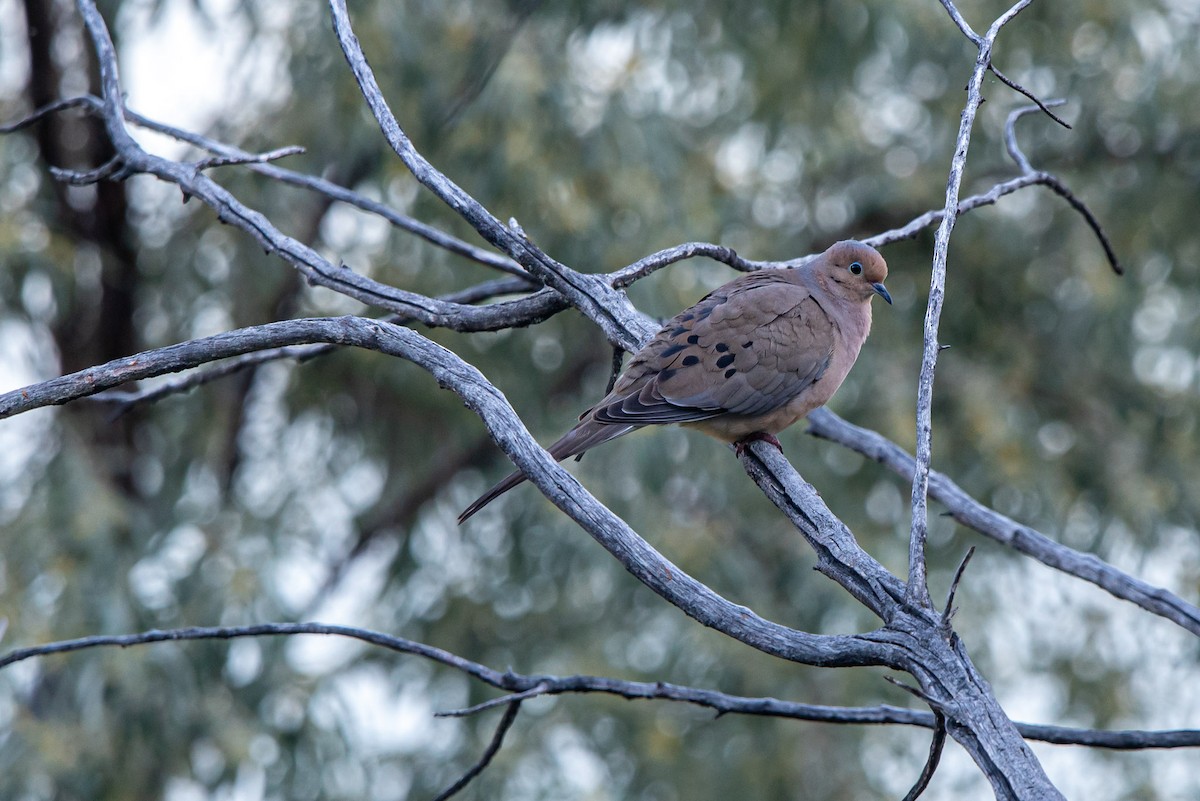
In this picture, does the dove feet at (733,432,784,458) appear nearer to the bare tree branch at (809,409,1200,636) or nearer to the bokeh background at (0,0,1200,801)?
the bare tree branch at (809,409,1200,636)

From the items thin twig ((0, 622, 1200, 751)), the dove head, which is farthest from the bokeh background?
thin twig ((0, 622, 1200, 751))

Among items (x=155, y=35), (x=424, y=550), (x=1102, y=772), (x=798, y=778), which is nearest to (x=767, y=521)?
(x=798, y=778)

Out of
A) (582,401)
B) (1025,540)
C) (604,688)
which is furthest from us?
(582,401)

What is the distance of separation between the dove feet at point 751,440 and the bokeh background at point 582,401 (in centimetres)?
195

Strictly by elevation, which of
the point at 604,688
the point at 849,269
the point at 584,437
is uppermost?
the point at 849,269

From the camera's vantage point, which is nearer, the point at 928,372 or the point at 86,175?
the point at 928,372

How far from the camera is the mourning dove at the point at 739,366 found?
10.3 ft

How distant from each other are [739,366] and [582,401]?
3.31 meters

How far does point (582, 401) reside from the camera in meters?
6.55

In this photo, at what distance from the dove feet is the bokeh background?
1.95m

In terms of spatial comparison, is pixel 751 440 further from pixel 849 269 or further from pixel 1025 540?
pixel 849 269

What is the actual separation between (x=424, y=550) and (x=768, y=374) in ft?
12.3

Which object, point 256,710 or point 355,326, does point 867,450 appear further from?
point 256,710

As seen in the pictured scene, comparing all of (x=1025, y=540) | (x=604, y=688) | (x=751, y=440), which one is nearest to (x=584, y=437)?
→ (x=751, y=440)
